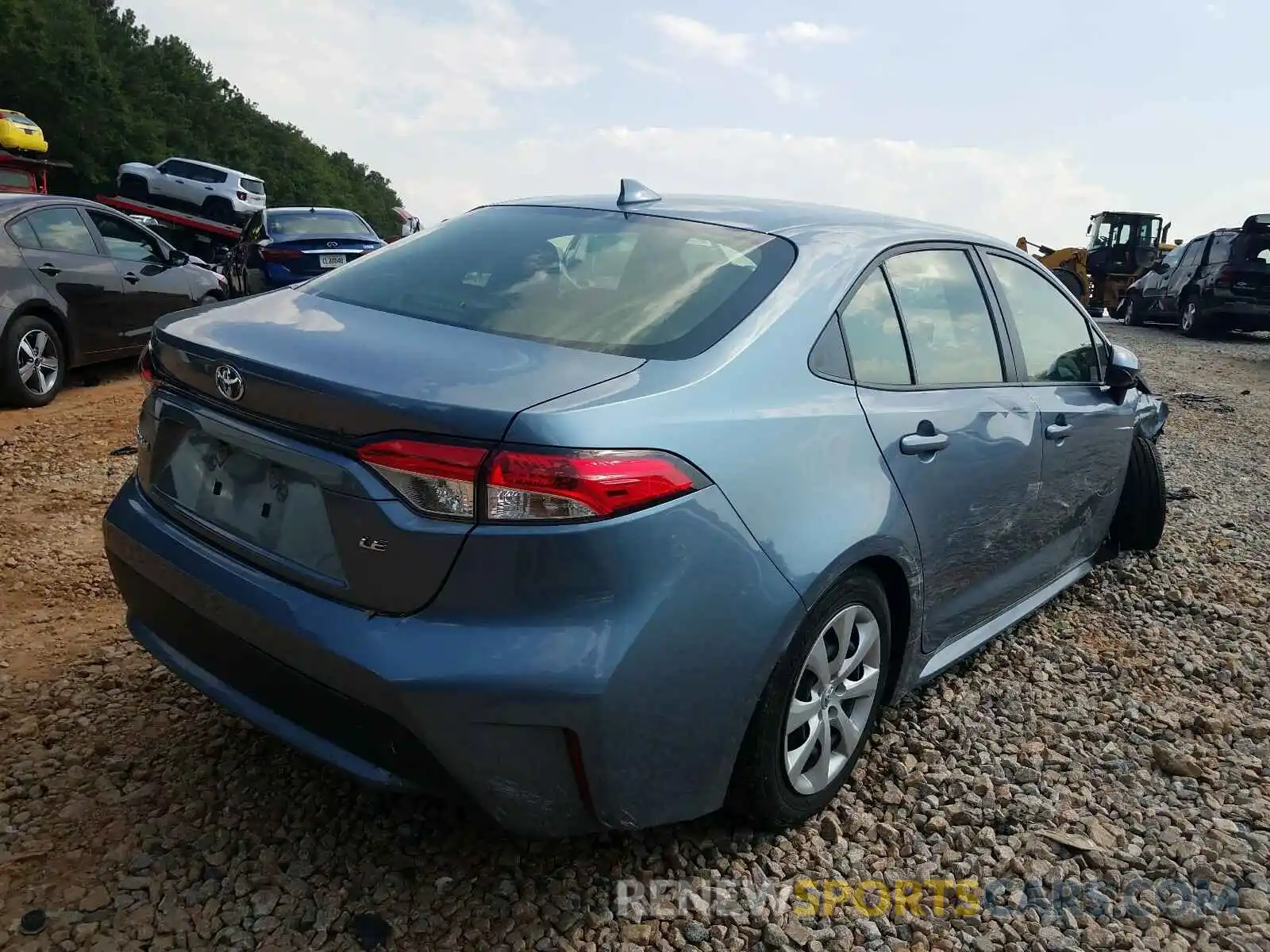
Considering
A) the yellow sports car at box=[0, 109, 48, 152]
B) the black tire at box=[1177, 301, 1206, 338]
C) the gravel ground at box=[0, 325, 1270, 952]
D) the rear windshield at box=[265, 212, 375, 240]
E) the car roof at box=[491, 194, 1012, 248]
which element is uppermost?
the yellow sports car at box=[0, 109, 48, 152]

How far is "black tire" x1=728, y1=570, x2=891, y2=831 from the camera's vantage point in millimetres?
2217

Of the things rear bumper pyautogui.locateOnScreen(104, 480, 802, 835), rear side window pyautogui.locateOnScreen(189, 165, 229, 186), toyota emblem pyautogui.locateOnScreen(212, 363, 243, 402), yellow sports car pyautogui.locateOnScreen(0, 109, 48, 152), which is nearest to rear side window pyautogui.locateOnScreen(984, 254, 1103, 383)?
rear bumper pyautogui.locateOnScreen(104, 480, 802, 835)

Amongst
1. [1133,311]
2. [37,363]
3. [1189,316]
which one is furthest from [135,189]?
[1189,316]

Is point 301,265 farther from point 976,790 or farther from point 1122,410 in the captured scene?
point 976,790

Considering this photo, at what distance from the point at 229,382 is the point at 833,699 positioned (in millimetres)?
1627

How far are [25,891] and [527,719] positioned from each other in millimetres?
1248

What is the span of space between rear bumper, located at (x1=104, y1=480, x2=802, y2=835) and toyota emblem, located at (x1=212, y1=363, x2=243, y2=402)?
360 mm

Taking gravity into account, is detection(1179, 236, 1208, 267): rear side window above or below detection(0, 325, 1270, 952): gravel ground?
above

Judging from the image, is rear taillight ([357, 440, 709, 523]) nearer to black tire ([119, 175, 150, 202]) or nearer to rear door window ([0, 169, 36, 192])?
rear door window ([0, 169, 36, 192])

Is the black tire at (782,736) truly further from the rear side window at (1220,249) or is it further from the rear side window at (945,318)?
the rear side window at (1220,249)

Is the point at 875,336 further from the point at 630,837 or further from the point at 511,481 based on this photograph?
the point at 630,837

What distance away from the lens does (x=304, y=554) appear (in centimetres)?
202

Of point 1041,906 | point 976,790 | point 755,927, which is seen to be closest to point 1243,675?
point 976,790

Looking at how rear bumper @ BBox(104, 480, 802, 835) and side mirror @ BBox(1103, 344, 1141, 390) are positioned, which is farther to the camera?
side mirror @ BBox(1103, 344, 1141, 390)
